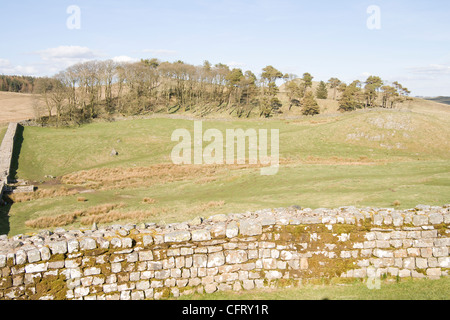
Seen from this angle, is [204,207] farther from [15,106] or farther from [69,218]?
[15,106]

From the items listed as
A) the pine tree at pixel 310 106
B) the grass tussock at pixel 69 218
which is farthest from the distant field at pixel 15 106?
the grass tussock at pixel 69 218

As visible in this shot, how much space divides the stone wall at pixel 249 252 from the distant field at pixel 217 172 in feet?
22.6

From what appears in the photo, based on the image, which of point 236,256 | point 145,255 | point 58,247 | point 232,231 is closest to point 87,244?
point 58,247

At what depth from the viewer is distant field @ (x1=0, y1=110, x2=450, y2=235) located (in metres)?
20.0

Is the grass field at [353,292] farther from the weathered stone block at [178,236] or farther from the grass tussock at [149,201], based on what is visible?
the grass tussock at [149,201]

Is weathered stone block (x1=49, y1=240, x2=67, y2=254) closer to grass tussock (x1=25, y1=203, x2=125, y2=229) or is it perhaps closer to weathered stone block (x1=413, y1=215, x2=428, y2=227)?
weathered stone block (x1=413, y1=215, x2=428, y2=227)

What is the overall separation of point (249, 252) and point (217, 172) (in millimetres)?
26062

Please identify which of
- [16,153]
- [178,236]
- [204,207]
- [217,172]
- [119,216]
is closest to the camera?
[178,236]

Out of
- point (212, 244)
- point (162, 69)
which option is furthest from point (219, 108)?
point (212, 244)

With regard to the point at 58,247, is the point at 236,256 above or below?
below

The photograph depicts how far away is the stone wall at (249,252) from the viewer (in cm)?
885

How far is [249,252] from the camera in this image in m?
9.39
